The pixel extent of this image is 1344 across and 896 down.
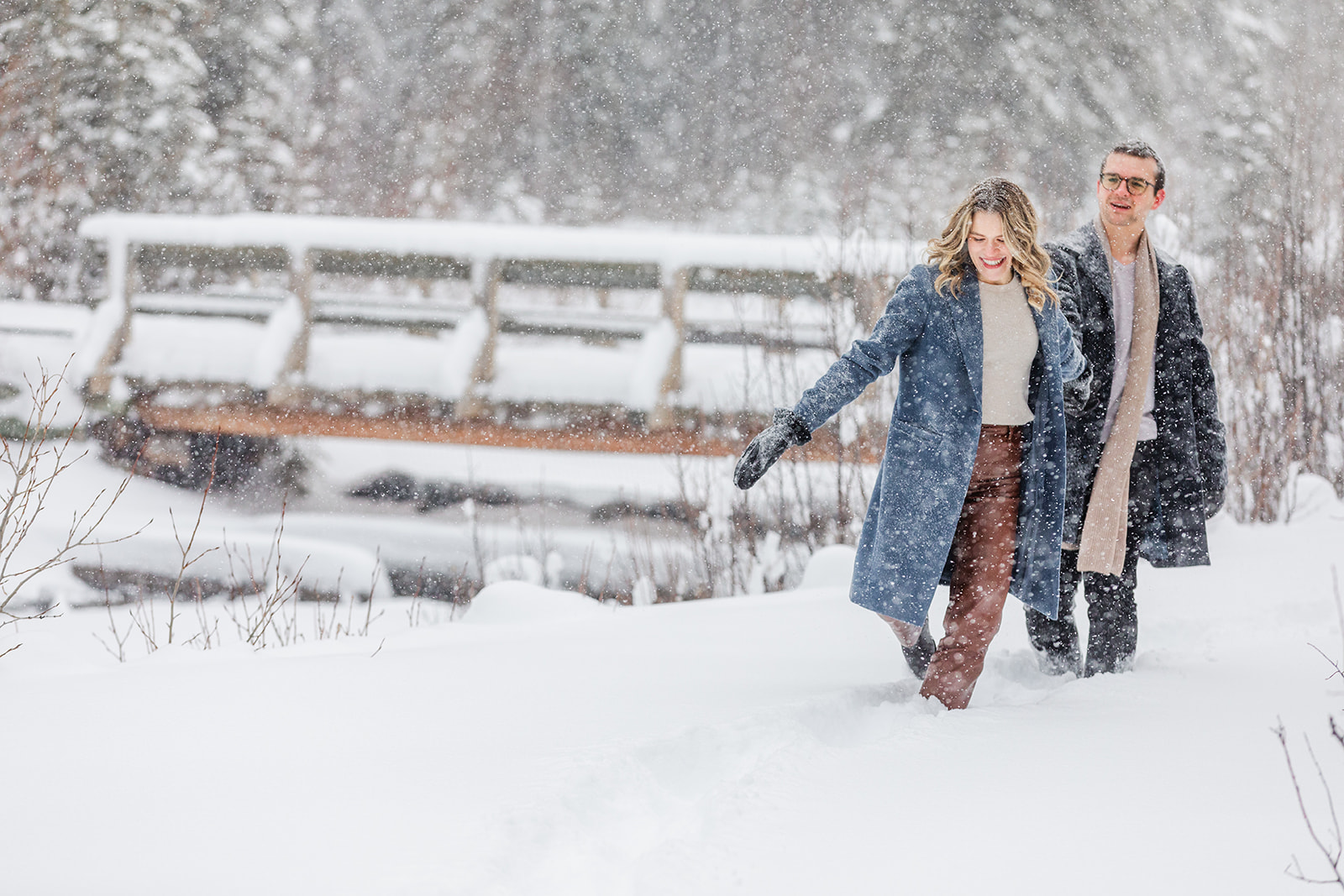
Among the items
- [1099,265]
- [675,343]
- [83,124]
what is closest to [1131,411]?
[1099,265]

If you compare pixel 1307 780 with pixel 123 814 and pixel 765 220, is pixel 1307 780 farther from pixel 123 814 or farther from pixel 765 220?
pixel 765 220

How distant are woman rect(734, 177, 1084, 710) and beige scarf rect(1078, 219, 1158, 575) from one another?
0.24 meters

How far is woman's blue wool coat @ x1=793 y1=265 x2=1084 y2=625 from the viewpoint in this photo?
81.0 inches

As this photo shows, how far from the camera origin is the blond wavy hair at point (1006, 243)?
2.02m

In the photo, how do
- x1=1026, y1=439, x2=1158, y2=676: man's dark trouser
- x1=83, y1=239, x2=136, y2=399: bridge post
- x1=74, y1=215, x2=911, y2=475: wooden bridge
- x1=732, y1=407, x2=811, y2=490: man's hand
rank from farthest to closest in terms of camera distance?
1. x1=83, y1=239, x2=136, y2=399: bridge post
2. x1=74, y1=215, x2=911, y2=475: wooden bridge
3. x1=1026, y1=439, x2=1158, y2=676: man's dark trouser
4. x1=732, y1=407, x2=811, y2=490: man's hand

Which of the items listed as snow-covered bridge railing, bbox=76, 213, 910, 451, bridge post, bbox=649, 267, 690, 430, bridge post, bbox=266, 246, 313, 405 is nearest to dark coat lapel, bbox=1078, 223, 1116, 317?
snow-covered bridge railing, bbox=76, 213, 910, 451

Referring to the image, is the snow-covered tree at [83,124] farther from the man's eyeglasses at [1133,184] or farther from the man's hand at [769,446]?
the man's eyeglasses at [1133,184]

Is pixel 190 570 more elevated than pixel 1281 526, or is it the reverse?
pixel 1281 526

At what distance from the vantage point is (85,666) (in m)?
2.45

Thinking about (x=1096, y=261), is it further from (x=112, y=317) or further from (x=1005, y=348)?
(x=112, y=317)

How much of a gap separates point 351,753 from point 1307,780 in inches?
64.2

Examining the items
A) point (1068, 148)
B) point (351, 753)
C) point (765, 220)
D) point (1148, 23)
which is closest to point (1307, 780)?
point (351, 753)

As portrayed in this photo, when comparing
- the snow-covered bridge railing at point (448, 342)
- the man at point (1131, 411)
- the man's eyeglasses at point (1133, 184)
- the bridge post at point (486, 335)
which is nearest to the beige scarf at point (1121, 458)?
the man at point (1131, 411)

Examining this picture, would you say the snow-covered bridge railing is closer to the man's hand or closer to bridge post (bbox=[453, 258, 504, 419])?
bridge post (bbox=[453, 258, 504, 419])
